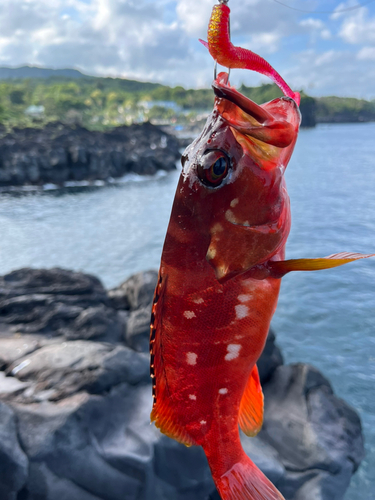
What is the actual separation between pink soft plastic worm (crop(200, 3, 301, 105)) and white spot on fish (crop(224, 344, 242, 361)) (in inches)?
44.1

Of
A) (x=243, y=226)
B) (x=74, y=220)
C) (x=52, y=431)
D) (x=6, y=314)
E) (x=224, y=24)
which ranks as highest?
(x=224, y=24)

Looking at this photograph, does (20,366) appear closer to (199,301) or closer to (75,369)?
(75,369)

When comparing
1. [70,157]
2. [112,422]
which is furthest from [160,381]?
[70,157]

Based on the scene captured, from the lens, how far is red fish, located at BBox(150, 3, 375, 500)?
152 centimetres

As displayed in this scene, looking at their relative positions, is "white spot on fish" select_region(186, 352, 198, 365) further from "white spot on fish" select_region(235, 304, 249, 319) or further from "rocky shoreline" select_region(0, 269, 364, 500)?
"rocky shoreline" select_region(0, 269, 364, 500)

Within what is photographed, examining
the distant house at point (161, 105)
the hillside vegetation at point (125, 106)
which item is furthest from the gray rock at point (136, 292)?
the distant house at point (161, 105)

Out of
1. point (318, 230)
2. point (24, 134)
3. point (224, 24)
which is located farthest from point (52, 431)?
point (24, 134)

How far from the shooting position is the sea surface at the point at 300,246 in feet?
35.8

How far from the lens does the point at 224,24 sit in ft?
4.33

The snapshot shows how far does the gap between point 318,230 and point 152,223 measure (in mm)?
10588

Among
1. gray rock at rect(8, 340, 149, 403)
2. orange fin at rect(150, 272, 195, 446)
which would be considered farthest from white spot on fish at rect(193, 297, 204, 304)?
gray rock at rect(8, 340, 149, 403)

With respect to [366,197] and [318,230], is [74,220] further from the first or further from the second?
[366,197]

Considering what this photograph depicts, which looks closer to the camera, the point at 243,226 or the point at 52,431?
the point at 243,226

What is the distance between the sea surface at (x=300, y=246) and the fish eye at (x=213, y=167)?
6.84 m
